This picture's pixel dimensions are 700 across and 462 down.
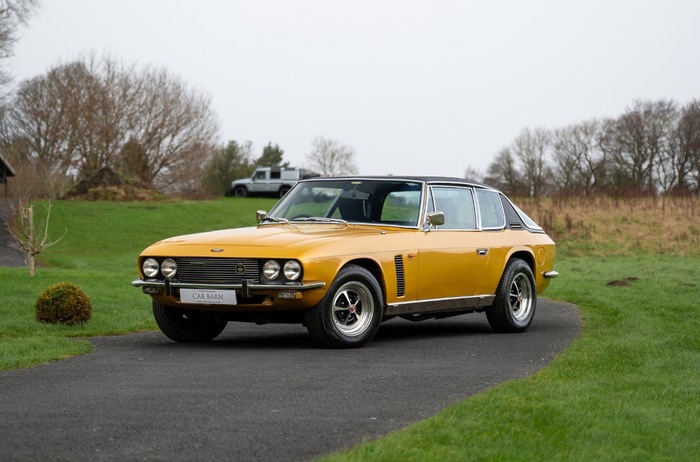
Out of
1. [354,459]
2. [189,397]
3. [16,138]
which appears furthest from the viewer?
[16,138]

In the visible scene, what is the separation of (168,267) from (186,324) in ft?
3.23

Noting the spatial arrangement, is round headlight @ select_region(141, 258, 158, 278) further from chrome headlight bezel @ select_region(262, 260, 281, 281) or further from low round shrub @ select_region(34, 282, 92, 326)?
low round shrub @ select_region(34, 282, 92, 326)

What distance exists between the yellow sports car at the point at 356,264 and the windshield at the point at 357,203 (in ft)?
0.04

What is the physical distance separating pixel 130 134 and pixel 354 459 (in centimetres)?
6264

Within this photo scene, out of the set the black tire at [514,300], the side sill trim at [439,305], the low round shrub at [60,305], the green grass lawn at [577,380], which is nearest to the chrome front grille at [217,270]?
the green grass lawn at [577,380]

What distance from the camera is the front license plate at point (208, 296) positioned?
9898 millimetres

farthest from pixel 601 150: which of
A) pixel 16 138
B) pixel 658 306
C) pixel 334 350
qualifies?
pixel 334 350

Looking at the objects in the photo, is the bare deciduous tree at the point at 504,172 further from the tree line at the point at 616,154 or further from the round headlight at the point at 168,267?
the round headlight at the point at 168,267

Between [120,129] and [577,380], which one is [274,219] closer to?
[577,380]

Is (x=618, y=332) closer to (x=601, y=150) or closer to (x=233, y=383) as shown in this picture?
(x=233, y=383)

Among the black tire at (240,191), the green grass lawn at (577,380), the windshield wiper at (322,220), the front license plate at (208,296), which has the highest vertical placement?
the black tire at (240,191)

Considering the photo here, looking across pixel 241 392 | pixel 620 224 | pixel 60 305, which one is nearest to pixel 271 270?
pixel 241 392

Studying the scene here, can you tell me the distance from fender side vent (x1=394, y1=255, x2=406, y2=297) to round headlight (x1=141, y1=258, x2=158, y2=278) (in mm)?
2294

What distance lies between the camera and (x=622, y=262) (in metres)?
31.3
